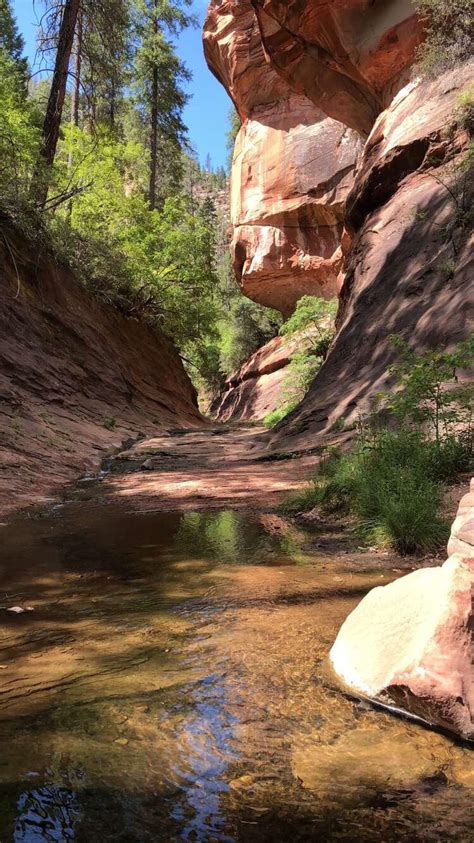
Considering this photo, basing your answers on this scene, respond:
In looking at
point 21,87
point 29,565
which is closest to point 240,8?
point 21,87

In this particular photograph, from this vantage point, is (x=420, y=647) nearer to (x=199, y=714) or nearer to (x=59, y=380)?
(x=199, y=714)

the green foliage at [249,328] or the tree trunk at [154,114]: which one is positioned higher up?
the tree trunk at [154,114]

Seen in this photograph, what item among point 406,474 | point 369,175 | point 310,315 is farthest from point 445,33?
point 406,474

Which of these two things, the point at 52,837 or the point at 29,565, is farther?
the point at 29,565

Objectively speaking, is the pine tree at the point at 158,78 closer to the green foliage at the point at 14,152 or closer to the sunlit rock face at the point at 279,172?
the sunlit rock face at the point at 279,172

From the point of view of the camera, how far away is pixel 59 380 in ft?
44.5

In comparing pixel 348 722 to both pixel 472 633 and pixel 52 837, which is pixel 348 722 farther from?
pixel 52 837

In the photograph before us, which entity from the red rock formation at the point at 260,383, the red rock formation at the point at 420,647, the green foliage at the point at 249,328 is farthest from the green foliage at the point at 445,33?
the green foliage at the point at 249,328

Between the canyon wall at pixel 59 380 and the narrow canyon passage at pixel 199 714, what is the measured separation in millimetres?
3451

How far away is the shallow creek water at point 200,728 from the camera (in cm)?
168

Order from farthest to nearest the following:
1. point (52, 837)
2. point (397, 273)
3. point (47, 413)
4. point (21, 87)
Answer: point (21, 87) → point (397, 273) → point (47, 413) → point (52, 837)

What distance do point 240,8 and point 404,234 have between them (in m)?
19.4

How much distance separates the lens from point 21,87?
16891 millimetres

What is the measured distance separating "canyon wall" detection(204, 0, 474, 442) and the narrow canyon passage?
6.95 m
